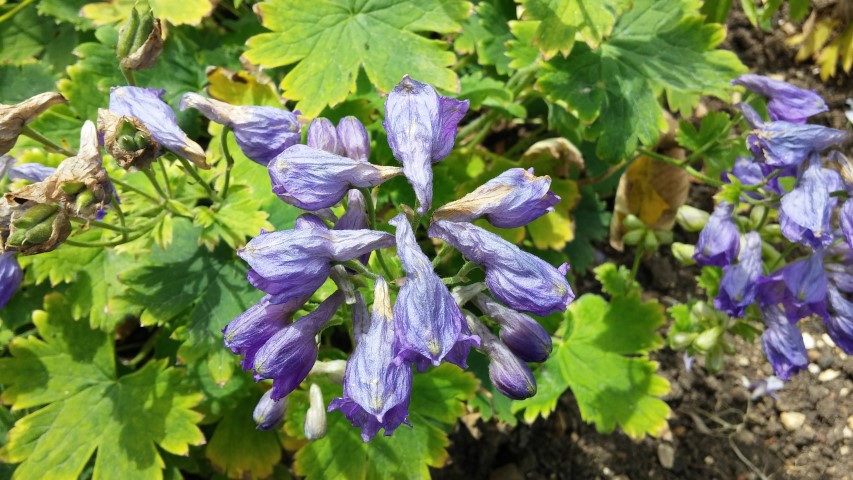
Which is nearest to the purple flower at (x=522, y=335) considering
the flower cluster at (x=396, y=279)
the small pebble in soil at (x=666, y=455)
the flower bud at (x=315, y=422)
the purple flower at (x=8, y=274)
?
the flower cluster at (x=396, y=279)

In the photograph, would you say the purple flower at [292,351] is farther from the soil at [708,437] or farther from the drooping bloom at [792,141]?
the soil at [708,437]

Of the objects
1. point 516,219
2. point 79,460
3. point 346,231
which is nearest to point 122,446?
point 79,460

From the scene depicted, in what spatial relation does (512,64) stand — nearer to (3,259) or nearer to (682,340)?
(682,340)

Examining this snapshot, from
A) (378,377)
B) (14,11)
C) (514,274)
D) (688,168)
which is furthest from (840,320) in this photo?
(14,11)

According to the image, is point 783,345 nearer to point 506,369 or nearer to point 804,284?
point 804,284

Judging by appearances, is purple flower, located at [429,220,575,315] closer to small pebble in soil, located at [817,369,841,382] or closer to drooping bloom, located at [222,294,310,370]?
drooping bloom, located at [222,294,310,370]

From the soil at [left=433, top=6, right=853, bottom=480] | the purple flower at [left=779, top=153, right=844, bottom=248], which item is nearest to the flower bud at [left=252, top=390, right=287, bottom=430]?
the soil at [left=433, top=6, right=853, bottom=480]
